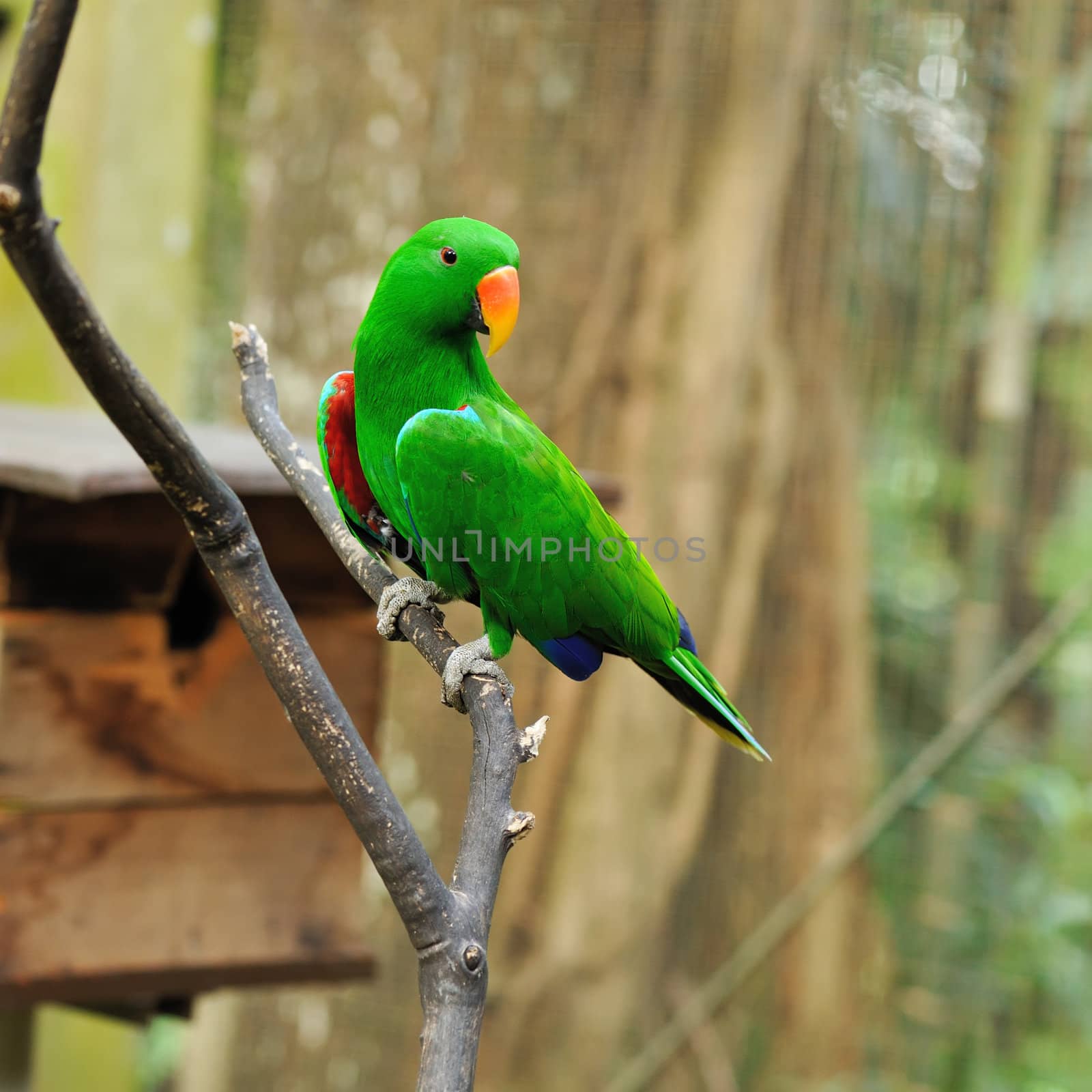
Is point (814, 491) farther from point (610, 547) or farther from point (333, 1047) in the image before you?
point (333, 1047)

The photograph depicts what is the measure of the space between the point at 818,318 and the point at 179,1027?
6.69ft

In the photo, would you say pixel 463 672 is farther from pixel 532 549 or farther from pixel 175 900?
pixel 175 900

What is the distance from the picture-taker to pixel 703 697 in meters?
1.22

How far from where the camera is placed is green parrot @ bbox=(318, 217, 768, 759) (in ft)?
3.70

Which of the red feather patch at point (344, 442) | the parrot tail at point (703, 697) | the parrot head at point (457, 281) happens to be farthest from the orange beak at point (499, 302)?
the parrot tail at point (703, 697)

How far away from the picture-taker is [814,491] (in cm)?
199

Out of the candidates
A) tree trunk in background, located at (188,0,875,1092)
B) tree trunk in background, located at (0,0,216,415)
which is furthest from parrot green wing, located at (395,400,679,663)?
tree trunk in background, located at (0,0,216,415)

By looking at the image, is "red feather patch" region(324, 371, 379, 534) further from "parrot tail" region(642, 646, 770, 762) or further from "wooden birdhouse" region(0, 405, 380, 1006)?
"parrot tail" region(642, 646, 770, 762)

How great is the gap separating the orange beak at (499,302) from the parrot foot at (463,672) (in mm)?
293

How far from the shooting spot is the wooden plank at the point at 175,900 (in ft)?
4.17

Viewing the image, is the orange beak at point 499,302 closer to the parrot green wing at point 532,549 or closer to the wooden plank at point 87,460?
the parrot green wing at point 532,549

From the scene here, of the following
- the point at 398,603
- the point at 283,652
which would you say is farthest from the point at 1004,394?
the point at 283,652

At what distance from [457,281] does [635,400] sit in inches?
A: 32.6

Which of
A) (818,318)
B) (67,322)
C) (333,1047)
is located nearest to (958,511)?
(818,318)
